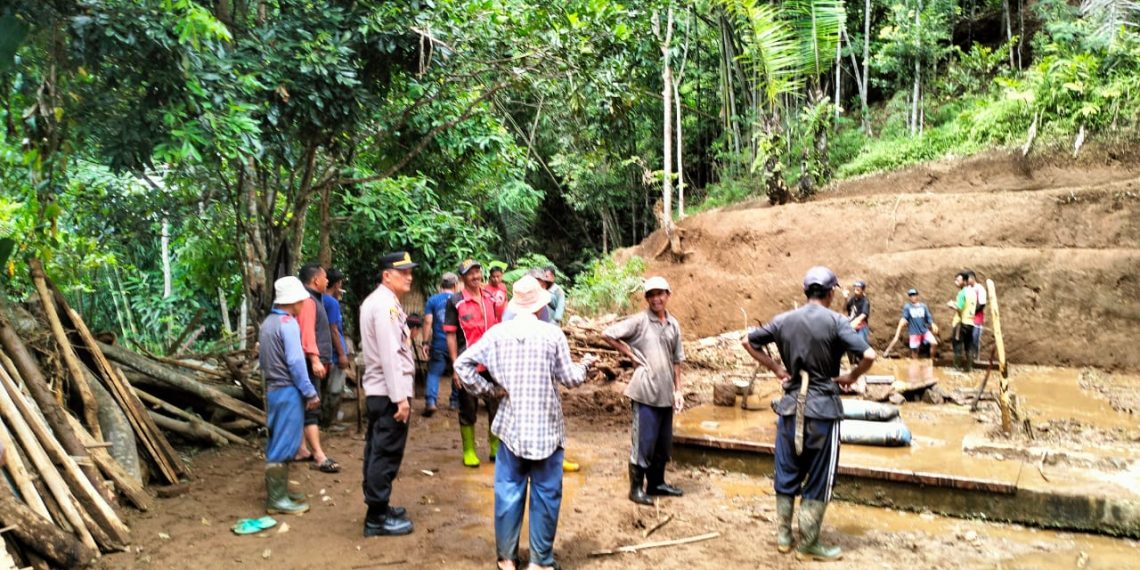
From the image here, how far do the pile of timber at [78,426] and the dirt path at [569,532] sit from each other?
25 centimetres

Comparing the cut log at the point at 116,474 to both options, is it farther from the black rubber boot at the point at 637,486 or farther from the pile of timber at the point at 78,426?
the black rubber boot at the point at 637,486

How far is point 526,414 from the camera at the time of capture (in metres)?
4.02

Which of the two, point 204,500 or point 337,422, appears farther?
point 337,422

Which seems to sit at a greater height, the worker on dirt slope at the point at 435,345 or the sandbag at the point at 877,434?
the worker on dirt slope at the point at 435,345

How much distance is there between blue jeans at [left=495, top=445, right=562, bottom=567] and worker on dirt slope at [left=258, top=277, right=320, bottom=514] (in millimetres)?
1768

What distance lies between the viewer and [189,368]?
7543 mm

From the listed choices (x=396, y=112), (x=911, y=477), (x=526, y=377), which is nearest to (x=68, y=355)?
A: (x=526, y=377)

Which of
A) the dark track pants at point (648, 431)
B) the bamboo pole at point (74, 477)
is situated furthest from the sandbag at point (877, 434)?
the bamboo pole at point (74, 477)

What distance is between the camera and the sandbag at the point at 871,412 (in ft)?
22.4

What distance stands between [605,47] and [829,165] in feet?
33.5

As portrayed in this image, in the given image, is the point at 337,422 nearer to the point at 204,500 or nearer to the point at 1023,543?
the point at 204,500

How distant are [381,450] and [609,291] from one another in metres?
10.4

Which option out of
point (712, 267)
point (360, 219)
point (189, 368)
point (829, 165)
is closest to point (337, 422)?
point (189, 368)

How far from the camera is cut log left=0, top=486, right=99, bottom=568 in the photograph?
3830mm
